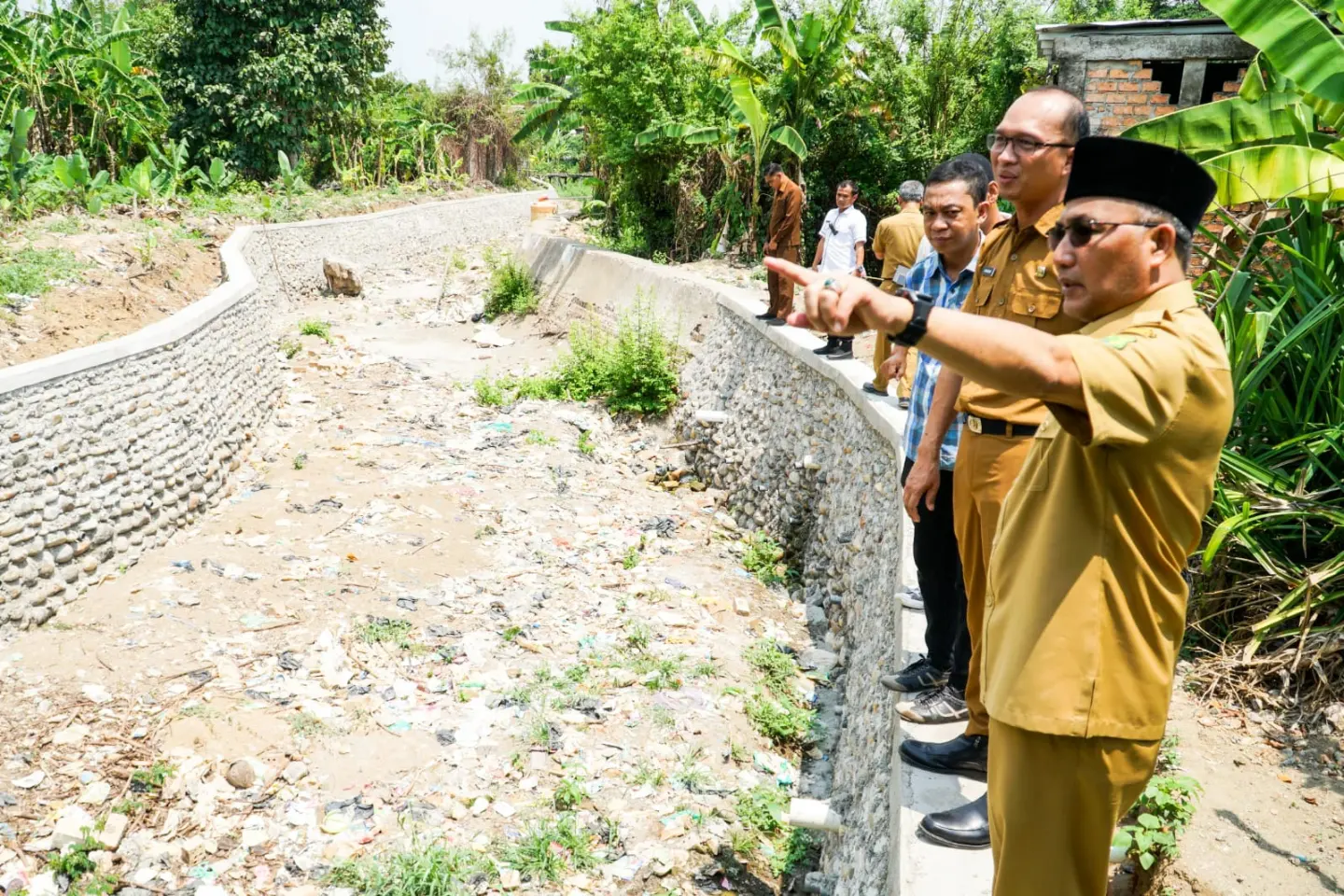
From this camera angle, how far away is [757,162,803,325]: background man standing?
800 cm

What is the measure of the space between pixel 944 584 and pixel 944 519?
0.24 meters

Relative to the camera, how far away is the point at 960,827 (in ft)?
8.25

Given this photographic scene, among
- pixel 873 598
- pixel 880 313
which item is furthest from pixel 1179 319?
pixel 873 598

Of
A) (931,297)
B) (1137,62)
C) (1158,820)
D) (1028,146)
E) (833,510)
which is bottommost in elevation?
(833,510)

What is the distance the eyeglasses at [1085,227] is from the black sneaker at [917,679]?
200cm

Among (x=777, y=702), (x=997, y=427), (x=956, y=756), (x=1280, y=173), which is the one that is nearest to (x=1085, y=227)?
(x=997, y=427)

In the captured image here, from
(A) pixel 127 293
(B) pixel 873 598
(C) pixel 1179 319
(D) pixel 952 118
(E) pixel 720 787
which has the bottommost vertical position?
(E) pixel 720 787

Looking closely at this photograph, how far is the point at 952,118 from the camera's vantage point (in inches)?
555

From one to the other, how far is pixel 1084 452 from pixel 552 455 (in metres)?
8.01

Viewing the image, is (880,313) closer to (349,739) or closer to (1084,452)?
(1084,452)

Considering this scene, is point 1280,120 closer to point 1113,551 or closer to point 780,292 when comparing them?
point 1113,551

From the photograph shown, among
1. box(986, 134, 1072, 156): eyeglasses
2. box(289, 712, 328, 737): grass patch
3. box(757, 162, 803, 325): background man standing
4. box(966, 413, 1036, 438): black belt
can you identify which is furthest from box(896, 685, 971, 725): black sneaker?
box(757, 162, 803, 325): background man standing

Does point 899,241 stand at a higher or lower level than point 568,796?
higher

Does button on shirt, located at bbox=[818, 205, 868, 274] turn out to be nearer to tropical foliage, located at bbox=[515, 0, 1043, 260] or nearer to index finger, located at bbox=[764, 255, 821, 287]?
tropical foliage, located at bbox=[515, 0, 1043, 260]
